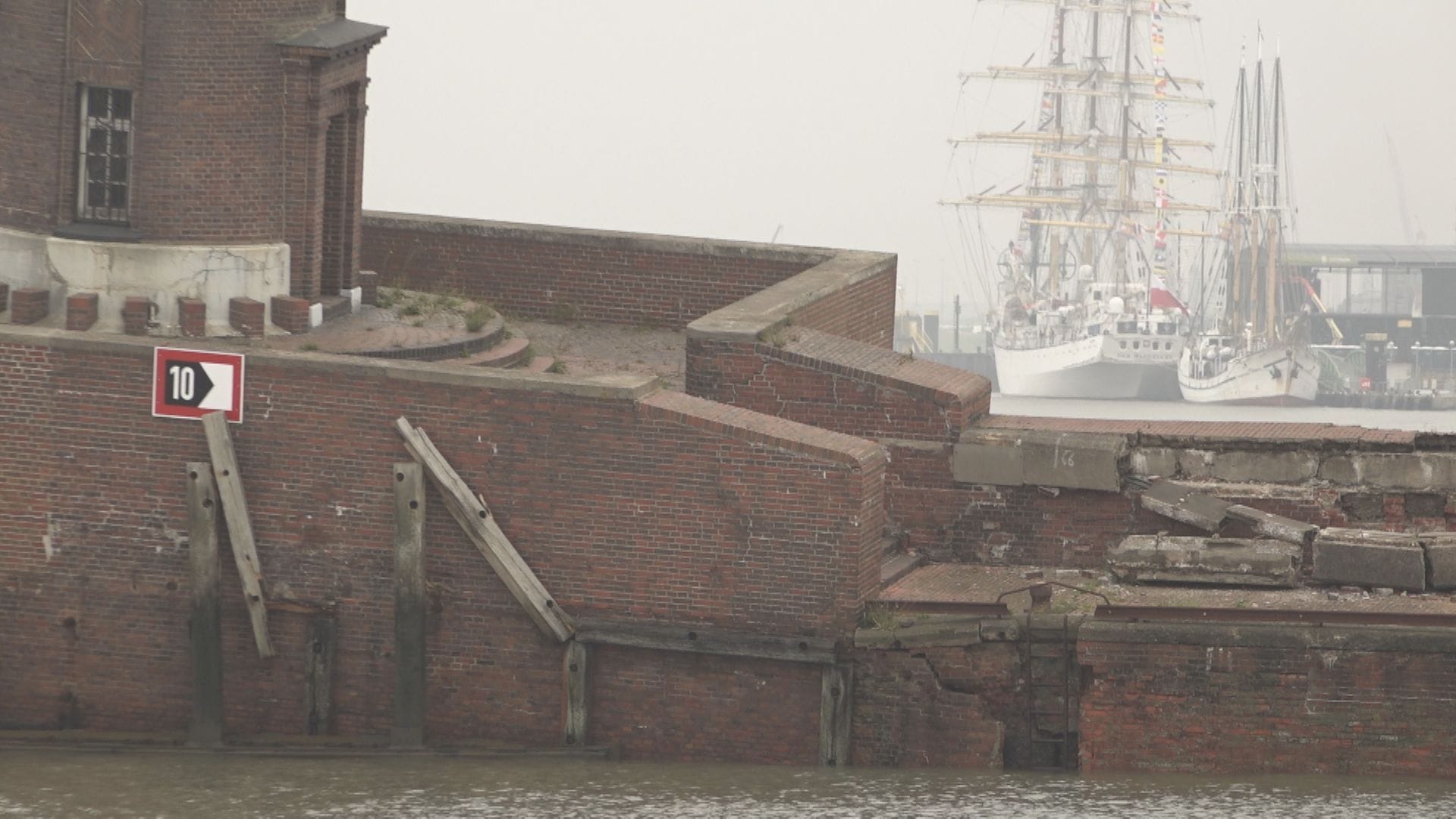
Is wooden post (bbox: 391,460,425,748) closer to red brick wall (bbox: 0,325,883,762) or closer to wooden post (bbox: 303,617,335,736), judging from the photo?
red brick wall (bbox: 0,325,883,762)

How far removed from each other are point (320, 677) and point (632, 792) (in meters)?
3.02

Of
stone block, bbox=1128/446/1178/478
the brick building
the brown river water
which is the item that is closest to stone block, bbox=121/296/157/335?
the brick building

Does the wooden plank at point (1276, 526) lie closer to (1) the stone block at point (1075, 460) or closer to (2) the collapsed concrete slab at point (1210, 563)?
(2) the collapsed concrete slab at point (1210, 563)

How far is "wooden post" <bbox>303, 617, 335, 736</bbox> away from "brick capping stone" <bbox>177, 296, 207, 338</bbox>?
131 inches

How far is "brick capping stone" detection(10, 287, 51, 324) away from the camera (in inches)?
782

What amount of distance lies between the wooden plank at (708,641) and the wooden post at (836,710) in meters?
0.14

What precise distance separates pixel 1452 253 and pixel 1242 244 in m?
9.78

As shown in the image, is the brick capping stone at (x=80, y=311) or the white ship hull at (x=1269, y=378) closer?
the brick capping stone at (x=80, y=311)

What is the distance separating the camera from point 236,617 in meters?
18.0

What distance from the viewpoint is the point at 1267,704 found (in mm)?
16016

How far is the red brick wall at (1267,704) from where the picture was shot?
1582cm

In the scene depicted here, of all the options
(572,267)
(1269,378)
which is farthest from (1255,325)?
(572,267)

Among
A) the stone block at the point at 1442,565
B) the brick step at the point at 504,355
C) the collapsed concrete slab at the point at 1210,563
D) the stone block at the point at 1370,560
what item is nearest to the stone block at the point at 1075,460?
the collapsed concrete slab at the point at 1210,563

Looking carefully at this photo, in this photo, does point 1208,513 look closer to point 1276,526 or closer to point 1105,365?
point 1276,526
